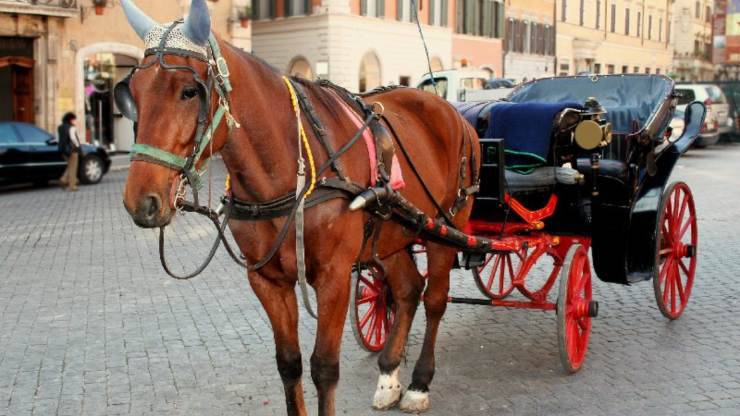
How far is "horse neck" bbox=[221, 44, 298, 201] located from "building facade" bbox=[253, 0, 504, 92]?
25673 millimetres

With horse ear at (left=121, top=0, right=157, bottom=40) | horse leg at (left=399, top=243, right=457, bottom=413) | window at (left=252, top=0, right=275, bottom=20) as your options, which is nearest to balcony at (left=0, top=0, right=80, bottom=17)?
window at (left=252, top=0, right=275, bottom=20)

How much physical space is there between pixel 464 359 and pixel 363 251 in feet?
5.47

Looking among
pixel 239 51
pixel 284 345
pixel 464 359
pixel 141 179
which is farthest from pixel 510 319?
pixel 141 179

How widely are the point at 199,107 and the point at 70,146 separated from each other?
1434 cm

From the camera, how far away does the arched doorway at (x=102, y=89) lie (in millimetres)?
22734

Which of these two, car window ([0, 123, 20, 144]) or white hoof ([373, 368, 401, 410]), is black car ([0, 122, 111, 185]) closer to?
car window ([0, 123, 20, 144])

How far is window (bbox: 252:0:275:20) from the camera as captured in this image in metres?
32.7

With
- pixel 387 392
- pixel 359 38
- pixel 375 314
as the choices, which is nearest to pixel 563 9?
pixel 359 38

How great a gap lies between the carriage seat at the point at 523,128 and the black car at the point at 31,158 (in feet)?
40.6

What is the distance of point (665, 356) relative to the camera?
551 centimetres

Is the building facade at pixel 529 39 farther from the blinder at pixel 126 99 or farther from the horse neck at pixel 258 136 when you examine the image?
the blinder at pixel 126 99

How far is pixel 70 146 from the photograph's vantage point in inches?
652

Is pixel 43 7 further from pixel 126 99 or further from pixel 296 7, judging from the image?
pixel 126 99

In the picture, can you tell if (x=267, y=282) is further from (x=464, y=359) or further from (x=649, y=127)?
(x=649, y=127)
